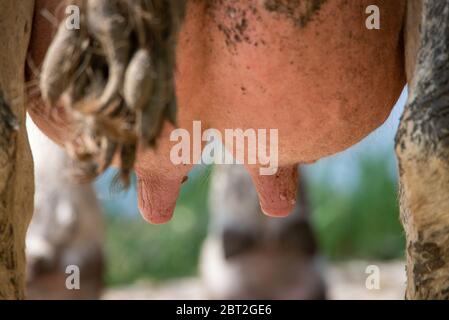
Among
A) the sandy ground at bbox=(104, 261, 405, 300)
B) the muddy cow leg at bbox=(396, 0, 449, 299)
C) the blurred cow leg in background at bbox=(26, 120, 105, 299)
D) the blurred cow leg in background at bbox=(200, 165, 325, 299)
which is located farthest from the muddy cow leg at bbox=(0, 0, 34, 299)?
the sandy ground at bbox=(104, 261, 405, 300)

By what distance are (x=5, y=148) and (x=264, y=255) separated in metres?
4.31

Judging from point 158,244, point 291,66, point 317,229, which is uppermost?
point 291,66

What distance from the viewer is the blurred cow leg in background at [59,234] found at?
17.1 feet

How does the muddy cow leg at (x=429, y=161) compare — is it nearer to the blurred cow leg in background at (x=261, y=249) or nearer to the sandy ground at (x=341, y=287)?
the blurred cow leg in background at (x=261, y=249)

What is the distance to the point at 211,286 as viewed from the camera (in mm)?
6766

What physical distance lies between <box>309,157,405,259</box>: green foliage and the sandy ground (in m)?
0.41

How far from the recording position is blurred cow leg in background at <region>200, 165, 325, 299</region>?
6.38 meters

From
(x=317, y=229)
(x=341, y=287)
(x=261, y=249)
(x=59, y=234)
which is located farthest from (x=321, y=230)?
(x=59, y=234)

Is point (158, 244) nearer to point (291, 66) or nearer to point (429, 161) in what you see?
point (291, 66)

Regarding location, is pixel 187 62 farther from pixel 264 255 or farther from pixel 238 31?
pixel 264 255

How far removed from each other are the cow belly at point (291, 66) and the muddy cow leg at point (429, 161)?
241mm

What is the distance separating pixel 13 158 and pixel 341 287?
6.58 m

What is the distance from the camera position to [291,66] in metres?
2.41

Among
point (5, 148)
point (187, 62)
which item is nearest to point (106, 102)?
point (5, 148)
